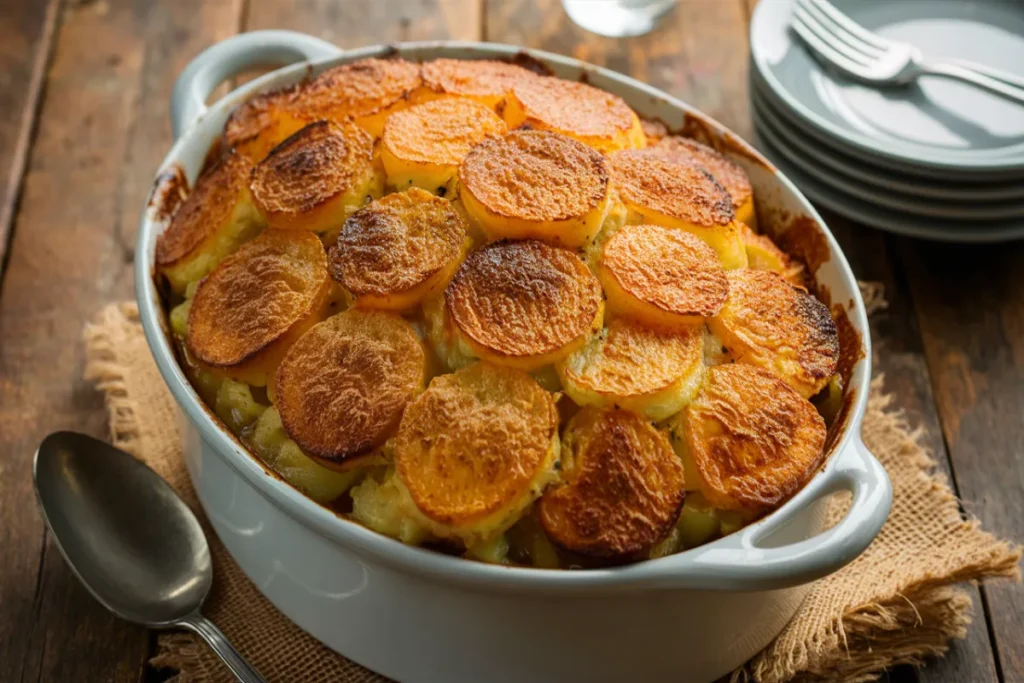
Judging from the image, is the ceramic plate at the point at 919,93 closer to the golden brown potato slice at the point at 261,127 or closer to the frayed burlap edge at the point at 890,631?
the frayed burlap edge at the point at 890,631

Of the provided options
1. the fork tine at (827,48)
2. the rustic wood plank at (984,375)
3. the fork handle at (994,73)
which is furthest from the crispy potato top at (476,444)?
the fork handle at (994,73)

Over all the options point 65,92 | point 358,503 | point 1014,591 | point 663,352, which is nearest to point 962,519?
point 1014,591

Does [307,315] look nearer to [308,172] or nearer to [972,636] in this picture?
[308,172]

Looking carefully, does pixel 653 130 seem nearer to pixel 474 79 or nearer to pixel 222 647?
pixel 474 79

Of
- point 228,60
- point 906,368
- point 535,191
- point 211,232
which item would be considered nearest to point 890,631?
point 906,368

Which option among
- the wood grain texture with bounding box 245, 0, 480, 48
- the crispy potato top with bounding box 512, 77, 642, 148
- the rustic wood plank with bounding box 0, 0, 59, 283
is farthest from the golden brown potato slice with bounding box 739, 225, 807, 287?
the rustic wood plank with bounding box 0, 0, 59, 283

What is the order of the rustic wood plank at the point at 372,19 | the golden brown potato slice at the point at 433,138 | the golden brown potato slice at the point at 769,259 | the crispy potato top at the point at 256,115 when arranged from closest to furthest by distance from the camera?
the golden brown potato slice at the point at 433,138, the golden brown potato slice at the point at 769,259, the crispy potato top at the point at 256,115, the rustic wood plank at the point at 372,19
